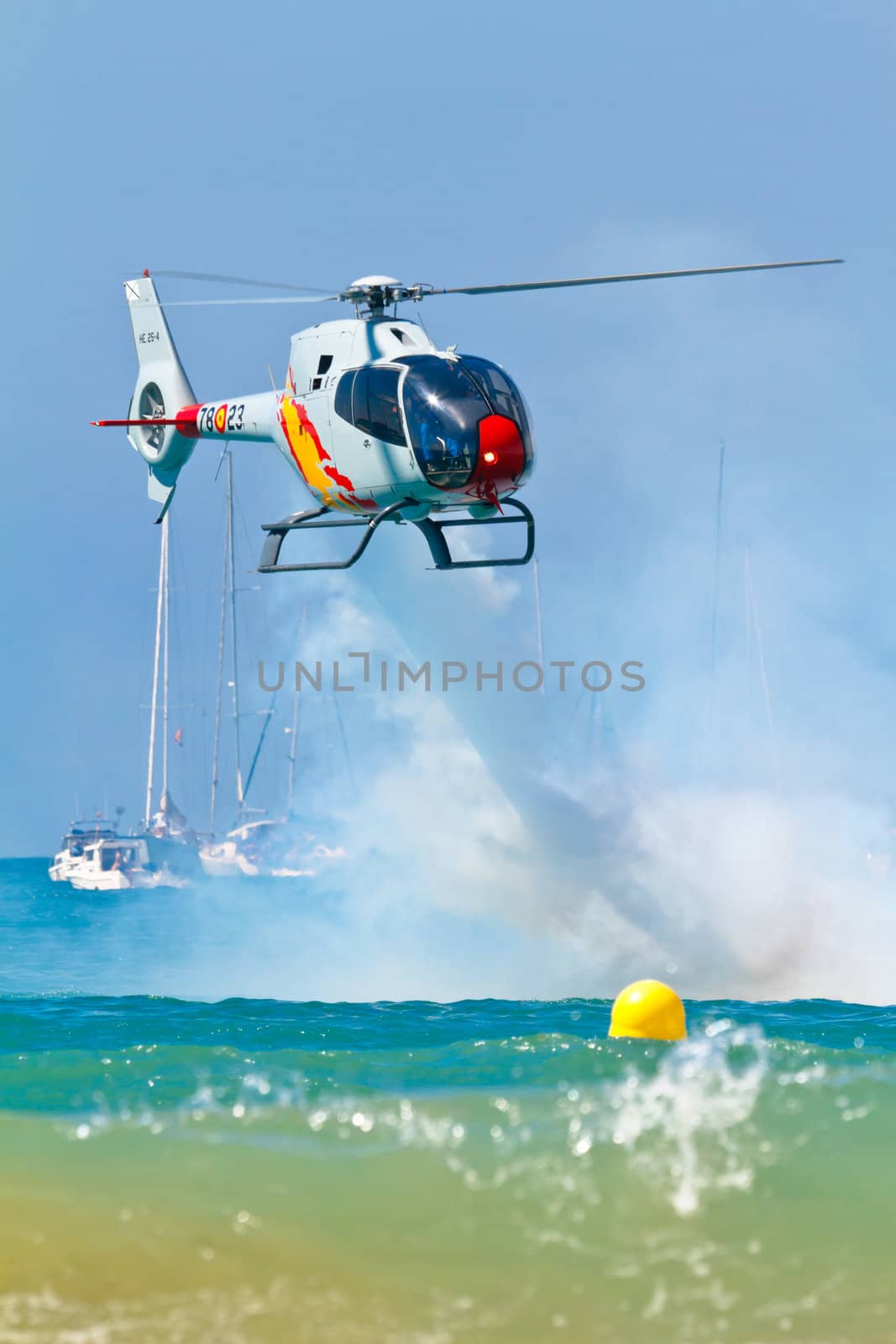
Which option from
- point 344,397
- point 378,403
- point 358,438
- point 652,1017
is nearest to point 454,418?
point 378,403

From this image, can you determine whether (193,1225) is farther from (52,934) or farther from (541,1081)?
(52,934)

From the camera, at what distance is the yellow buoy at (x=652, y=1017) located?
16.3 metres

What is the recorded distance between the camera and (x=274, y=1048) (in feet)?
57.1

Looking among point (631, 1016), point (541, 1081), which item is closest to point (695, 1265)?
point (541, 1081)

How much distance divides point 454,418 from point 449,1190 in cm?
989

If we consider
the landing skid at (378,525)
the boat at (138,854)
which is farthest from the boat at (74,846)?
the landing skid at (378,525)

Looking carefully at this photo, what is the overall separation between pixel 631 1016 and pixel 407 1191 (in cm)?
511

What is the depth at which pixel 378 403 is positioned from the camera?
19.3 m

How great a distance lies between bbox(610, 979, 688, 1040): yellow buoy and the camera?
16.3 metres

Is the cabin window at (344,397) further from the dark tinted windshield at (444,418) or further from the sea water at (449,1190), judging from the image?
the sea water at (449,1190)

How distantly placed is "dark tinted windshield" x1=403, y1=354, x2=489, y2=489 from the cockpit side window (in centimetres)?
21

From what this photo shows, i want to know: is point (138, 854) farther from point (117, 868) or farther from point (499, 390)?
point (499, 390)

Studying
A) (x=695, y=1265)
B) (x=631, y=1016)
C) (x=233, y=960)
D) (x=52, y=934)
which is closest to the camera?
(x=695, y=1265)

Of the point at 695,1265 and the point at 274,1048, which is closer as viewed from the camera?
the point at 695,1265
